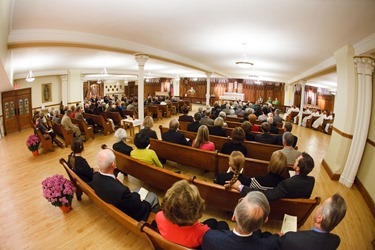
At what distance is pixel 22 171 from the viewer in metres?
4.48

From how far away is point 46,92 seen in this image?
10688mm

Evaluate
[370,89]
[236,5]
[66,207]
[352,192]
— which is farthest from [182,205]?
[370,89]

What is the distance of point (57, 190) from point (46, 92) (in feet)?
32.5

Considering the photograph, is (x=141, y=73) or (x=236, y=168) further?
(x=141, y=73)

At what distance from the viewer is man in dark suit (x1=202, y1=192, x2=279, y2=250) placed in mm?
1322

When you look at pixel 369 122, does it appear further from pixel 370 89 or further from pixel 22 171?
pixel 22 171

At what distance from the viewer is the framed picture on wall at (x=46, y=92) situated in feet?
34.6

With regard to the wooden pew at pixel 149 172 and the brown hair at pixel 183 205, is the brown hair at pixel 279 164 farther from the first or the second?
the brown hair at pixel 183 205

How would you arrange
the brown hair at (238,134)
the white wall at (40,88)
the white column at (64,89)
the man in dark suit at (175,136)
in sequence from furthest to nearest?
1. the white column at (64,89)
2. the white wall at (40,88)
3. the man in dark suit at (175,136)
4. the brown hair at (238,134)

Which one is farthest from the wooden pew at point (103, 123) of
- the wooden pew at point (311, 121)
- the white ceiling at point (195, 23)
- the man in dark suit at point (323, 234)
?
the wooden pew at point (311, 121)

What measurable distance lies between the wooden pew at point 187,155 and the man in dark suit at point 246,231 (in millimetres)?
2136

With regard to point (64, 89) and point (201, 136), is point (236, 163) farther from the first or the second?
point (64, 89)

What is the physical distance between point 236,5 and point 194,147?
7.74 ft

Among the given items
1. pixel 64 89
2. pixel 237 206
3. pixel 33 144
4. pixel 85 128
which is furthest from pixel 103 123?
pixel 237 206
